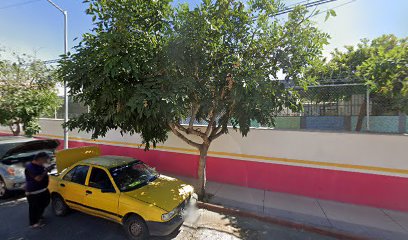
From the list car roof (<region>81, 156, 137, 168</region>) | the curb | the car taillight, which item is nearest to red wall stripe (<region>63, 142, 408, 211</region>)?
the curb

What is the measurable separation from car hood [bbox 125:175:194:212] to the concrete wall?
9.00ft

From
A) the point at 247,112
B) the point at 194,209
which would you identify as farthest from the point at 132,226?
the point at 247,112

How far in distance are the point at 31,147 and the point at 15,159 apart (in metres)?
0.61

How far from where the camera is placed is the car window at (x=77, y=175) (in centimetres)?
492

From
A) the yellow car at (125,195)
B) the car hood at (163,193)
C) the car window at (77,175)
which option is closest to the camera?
the yellow car at (125,195)

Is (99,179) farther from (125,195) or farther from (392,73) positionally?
(392,73)

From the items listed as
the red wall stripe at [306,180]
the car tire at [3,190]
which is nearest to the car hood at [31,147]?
the car tire at [3,190]

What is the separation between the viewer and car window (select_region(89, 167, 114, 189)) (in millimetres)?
4582

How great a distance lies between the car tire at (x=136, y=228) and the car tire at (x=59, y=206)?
6.37 feet

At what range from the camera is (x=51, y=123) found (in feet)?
39.4

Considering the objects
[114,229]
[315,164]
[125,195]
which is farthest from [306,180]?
[114,229]

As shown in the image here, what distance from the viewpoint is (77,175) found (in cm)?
503

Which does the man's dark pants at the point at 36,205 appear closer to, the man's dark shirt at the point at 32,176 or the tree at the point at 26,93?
the man's dark shirt at the point at 32,176

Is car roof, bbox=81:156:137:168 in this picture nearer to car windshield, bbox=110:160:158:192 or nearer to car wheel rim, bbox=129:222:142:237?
car windshield, bbox=110:160:158:192
